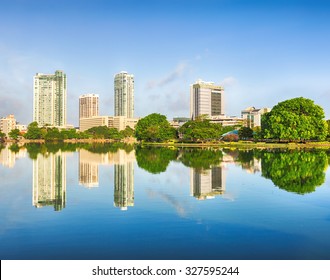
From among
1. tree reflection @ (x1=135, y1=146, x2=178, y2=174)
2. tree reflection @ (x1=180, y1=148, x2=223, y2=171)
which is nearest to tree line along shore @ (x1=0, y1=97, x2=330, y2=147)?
tree reflection @ (x1=135, y1=146, x2=178, y2=174)

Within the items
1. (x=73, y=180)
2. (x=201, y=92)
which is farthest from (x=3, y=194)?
(x=201, y=92)

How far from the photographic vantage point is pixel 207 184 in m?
22.6

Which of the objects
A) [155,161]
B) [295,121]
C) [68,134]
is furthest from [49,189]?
[68,134]

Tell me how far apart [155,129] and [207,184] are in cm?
7883

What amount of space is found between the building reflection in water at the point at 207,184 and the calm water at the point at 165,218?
56mm

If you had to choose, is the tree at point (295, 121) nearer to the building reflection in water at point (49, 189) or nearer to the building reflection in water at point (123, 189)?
the building reflection in water at point (123, 189)

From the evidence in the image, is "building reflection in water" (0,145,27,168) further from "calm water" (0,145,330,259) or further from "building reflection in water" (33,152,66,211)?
"calm water" (0,145,330,259)

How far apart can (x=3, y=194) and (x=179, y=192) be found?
29.4ft

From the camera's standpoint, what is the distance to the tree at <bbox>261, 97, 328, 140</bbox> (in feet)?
252

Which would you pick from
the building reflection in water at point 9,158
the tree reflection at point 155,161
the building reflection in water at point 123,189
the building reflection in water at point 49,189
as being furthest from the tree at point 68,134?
the building reflection in water at point 123,189

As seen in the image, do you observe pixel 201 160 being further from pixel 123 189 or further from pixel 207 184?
pixel 123 189

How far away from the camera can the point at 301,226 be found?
12828 mm
